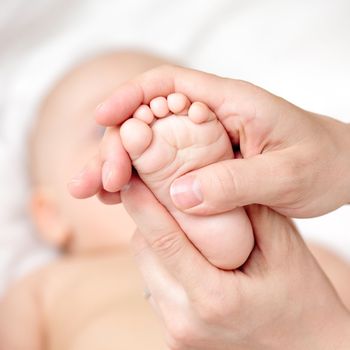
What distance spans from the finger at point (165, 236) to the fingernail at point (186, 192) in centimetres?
5

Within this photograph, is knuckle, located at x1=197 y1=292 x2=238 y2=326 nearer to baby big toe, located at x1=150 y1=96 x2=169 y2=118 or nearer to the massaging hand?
the massaging hand

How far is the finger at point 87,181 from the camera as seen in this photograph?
79 cm

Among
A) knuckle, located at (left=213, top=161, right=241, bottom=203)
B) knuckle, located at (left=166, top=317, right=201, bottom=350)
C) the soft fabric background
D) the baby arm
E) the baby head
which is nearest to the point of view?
knuckle, located at (left=213, top=161, right=241, bottom=203)

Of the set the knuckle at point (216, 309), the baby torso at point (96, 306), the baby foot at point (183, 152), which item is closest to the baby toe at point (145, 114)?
the baby foot at point (183, 152)

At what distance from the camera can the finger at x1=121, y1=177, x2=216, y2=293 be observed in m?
0.81

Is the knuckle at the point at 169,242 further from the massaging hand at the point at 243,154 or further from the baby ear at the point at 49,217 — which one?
the baby ear at the point at 49,217

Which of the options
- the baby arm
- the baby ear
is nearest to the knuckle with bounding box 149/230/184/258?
the baby arm

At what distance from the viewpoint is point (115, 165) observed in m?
0.76

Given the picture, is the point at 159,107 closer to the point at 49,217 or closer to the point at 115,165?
the point at 115,165

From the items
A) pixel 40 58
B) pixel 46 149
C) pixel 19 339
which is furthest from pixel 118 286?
pixel 40 58

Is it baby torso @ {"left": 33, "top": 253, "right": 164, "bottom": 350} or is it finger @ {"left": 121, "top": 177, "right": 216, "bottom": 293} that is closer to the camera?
finger @ {"left": 121, "top": 177, "right": 216, "bottom": 293}

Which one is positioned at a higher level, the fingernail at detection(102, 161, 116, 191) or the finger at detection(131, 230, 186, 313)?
the fingernail at detection(102, 161, 116, 191)

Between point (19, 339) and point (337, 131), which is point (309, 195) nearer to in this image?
point (337, 131)

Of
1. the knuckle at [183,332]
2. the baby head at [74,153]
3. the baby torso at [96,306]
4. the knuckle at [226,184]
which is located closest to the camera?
the knuckle at [226,184]
